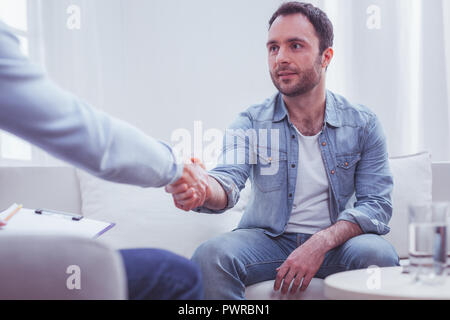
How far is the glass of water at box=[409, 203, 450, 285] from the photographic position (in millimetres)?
1005

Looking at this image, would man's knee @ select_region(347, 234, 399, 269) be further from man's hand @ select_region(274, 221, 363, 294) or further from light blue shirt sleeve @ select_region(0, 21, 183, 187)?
light blue shirt sleeve @ select_region(0, 21, 183, 187)

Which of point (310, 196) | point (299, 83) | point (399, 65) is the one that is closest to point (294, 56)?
point (299, 83)

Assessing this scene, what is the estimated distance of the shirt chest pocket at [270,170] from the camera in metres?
1.76

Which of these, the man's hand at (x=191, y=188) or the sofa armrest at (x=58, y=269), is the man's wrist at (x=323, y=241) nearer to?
the man's hand at (x=191, y=188)

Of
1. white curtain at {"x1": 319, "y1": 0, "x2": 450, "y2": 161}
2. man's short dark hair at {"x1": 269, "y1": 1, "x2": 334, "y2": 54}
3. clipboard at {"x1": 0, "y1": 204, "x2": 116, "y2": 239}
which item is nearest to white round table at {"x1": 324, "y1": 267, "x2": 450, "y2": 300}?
clipboard at {"x1": 0, "y1": 204, "x2": 116, "y2": 239}

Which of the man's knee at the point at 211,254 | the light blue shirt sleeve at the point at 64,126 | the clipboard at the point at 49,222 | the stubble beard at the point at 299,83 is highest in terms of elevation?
the stubble beard at the point at 299,83

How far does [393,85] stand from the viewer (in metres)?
2.63

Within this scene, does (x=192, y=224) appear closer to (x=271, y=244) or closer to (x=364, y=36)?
(x=271, y=244)

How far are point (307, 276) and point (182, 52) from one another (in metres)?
1.93

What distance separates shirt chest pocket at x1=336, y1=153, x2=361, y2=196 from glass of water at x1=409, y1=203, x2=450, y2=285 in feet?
2.44

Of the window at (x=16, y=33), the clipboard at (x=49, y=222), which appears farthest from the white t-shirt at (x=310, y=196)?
the window at (x=16, y=33)

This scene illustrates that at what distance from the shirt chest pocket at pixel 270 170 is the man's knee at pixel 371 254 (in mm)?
352

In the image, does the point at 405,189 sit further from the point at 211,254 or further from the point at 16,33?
the point at 16,33

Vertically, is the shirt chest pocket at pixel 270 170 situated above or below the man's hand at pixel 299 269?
above
